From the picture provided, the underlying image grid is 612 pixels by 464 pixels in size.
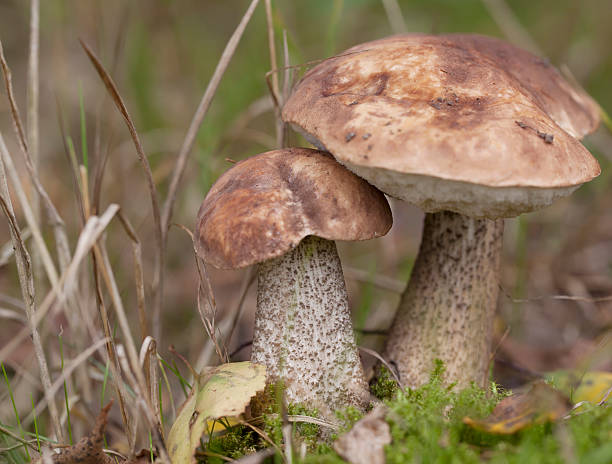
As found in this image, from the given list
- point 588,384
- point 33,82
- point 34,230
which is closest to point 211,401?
point 34,230

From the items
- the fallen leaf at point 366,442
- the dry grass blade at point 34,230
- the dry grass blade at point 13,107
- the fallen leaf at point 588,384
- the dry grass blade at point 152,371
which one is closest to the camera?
the fallen leaf at point 366,442

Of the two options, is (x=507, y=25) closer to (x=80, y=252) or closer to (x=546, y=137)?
(x=546, y=137)

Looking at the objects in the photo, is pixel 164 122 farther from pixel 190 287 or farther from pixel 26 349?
pixel 26 349

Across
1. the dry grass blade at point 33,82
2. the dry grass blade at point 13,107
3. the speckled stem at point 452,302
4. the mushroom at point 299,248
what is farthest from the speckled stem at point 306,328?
the dry grass blade at point 33,82

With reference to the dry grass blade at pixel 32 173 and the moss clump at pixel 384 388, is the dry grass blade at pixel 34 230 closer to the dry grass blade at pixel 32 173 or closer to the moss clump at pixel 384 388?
the dry grass blade at pixel 32 173

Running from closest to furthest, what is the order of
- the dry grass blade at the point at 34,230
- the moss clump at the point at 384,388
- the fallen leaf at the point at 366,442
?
the fallen leaf at the point at 366,442, the dry grass blade at the point at 34,230, the moss clump at the point at 384,388
